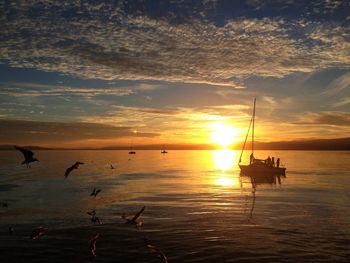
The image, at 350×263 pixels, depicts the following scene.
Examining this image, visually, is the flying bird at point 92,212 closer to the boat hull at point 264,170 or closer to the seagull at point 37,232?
the seagull at point 37,232

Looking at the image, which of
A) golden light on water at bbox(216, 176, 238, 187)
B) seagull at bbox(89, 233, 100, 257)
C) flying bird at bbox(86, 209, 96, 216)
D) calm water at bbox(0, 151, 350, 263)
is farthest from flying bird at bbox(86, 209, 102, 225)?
golden light on water at bbox(216, 176, 238, 187)

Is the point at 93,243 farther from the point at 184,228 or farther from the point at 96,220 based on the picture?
the point at 96,220

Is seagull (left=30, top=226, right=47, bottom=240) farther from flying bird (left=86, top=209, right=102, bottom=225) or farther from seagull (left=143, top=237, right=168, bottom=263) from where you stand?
seagull (left=143, top=237, right=168, bottom=263)

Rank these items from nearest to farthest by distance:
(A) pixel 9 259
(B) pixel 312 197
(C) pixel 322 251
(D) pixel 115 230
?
1. (A) pixel 9 259
2. (C) pixel 322 251
3. (D) pixel 115 230
4. (B) pixel 312 197

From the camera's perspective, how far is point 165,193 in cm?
5012

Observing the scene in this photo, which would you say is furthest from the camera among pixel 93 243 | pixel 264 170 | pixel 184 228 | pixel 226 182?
pixel 264 170

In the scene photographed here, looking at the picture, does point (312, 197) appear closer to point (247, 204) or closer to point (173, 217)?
point (247, 204)

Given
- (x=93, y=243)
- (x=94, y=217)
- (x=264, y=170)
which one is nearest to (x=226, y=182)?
(x=264, y=170)

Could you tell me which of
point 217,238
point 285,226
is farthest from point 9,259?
point 285,226

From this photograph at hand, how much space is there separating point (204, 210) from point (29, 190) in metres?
27.3

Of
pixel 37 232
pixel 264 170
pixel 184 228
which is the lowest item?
pixel 37 232

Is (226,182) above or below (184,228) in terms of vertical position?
above

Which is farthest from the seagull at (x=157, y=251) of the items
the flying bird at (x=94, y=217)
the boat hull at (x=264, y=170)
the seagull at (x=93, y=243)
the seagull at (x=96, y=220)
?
the boat hull at (x=264, y=170)

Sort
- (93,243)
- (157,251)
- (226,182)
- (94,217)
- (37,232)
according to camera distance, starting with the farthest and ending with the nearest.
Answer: (226,182) → (94,217) → (37,232) → (93,243) → (157,251)
